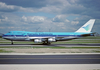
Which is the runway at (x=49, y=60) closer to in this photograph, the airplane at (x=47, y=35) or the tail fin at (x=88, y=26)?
the airplane at (x=47, y=35)

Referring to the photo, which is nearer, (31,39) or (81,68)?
(81,68)

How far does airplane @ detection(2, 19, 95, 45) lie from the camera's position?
144 ft

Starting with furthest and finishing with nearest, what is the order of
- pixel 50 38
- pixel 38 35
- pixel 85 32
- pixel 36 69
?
pixel 85 32 → pixel 38 35 → pixel 50 38 → pixel 36 69

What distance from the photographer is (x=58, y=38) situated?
45.0 m

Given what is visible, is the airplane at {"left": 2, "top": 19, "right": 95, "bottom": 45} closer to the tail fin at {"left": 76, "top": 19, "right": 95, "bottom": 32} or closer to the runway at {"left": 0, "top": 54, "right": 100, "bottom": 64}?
the tail fin at {"left": 76, "top": 19, "right": 95, "bottom": 32}

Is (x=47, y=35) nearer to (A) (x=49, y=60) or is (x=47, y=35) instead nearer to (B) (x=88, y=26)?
(B) (x=88, y=26)

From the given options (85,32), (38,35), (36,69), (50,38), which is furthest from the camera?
(85,32)

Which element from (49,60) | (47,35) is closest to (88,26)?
(47,35)

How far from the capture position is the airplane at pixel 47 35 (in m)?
43.9

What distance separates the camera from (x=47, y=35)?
4709 centimetres

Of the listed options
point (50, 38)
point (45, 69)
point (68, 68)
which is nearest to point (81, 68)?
point (68, 68)

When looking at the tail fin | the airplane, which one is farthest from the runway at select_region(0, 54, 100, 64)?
the tail fin

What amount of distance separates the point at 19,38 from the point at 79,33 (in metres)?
22.4

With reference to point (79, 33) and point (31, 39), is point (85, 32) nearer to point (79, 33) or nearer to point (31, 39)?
point (79, 33)
